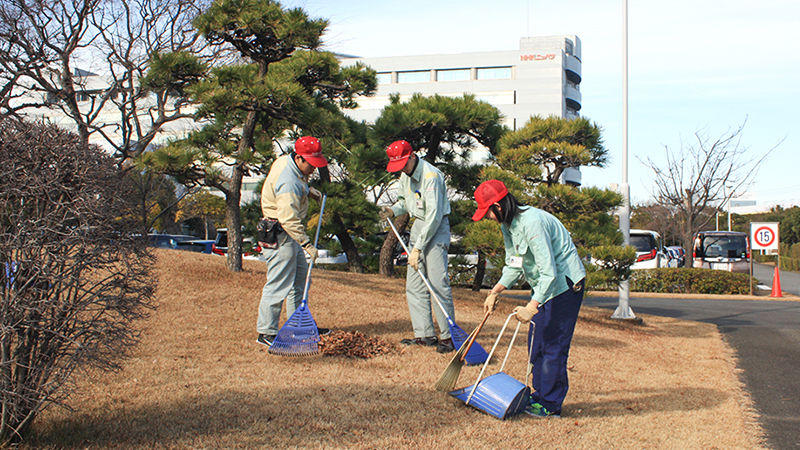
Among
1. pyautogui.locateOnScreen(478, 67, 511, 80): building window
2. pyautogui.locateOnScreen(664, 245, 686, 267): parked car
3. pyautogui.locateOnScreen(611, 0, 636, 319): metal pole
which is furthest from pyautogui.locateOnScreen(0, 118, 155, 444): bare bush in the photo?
pyautogui.locateOnScreen(478, 67, 511, 80): building window

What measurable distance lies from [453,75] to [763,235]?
41924 mm

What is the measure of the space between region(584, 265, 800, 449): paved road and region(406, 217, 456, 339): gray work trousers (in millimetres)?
2487

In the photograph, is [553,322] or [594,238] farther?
[594,238]

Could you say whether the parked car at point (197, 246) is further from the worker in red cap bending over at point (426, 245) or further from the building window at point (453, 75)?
the building window at point (453, 75)

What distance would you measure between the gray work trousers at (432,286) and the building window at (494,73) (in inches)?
2027

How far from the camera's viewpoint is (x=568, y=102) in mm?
55812

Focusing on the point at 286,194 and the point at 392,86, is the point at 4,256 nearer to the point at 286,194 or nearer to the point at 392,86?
the point at 286,194

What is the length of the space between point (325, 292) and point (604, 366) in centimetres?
362

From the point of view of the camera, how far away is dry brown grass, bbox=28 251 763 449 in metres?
3.05

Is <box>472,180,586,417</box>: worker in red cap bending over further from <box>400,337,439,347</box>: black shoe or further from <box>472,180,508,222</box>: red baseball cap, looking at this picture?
<box>400,337,439,347</box>: black shoe

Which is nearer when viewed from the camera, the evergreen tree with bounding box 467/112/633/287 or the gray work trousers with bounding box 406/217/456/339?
the gray work trousers with bounding box 406/217/456/339

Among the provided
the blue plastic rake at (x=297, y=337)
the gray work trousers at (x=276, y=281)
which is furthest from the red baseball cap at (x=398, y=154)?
the blue plastic rake at (x=297, y=337)

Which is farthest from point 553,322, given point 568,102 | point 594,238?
point 568,102

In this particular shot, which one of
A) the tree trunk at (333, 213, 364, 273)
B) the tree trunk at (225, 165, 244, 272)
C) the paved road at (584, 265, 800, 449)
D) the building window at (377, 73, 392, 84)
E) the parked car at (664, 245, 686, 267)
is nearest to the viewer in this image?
the paved road at (584, 265, 800, 449)
